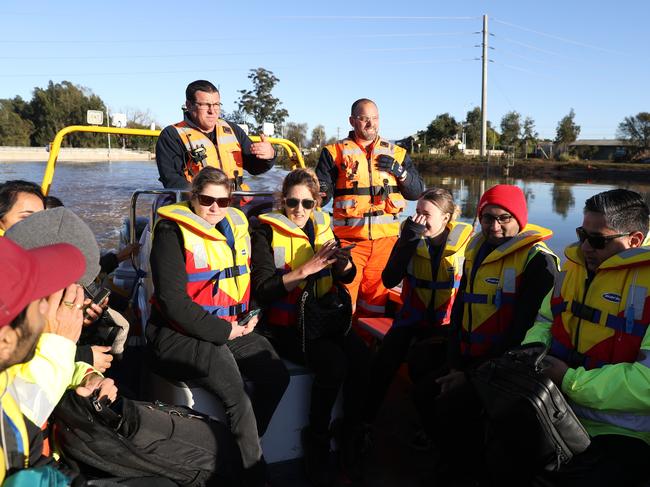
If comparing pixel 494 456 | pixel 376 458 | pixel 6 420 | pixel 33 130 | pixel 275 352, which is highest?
pixel 33 130

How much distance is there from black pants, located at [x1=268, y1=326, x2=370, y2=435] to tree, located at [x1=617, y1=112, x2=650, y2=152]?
4121 centimetres

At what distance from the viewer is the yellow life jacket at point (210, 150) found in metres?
3.40

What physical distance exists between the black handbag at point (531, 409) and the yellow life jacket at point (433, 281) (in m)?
0.94

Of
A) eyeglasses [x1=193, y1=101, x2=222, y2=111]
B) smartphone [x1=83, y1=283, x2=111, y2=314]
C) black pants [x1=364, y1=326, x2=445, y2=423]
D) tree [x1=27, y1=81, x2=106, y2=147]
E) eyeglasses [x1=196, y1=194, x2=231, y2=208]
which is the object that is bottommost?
black pants [x1=364, y1=326, x2=445, y2=423]

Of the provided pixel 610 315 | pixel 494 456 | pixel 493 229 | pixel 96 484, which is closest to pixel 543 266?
pixel 493 229

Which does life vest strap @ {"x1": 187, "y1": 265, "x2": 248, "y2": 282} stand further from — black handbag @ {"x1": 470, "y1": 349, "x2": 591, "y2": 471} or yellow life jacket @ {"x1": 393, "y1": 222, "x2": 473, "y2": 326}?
black handbag @ {"x1": 470, "y1": 349, "x2": 591, "y2": 471}

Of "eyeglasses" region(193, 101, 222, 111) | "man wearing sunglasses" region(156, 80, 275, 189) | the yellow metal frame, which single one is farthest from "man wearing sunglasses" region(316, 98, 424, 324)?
"eyeglasses" region(193, 101, 222, 111)

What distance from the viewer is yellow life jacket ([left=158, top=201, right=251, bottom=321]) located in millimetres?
2301

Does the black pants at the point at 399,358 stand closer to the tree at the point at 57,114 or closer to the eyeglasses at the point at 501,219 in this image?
the eyeglasses at the point at 501,219

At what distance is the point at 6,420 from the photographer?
1.15 metres

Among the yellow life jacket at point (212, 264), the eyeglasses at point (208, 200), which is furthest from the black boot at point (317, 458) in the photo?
the eyeglasses at point (208, 200)

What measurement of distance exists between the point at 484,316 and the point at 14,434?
1805mm

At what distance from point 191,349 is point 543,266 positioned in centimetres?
148

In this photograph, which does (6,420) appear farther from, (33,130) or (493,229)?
(33,130)
